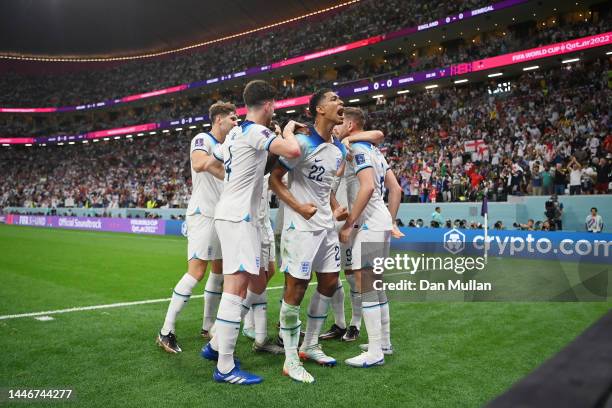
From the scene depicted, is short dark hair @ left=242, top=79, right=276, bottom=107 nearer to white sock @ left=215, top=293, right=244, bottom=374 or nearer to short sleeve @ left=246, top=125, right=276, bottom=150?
short sleeve @ left=246, top=125, right=276, bottom=150

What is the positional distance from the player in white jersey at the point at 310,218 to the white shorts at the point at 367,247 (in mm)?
497

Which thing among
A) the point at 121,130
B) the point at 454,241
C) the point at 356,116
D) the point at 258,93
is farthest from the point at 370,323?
the point at 121,130

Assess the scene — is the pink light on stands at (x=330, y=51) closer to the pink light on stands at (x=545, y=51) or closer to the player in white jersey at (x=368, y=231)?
the pink light on stands at (x=545, y=51)

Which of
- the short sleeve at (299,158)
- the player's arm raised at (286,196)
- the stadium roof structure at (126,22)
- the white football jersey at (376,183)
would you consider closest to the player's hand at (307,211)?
the player's arm raised at (286,196)

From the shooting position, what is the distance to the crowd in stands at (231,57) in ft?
117

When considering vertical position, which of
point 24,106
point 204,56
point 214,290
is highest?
point 204,56

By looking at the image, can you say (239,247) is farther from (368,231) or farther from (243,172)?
(368,231)

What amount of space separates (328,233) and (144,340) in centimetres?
272

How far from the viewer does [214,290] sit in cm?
576

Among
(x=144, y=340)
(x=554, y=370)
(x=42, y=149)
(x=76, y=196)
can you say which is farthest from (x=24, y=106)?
(x=554, y=370)

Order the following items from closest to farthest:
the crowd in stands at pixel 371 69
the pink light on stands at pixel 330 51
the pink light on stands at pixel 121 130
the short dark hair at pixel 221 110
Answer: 1. the short dark hair at pixel 221 110
2. the crowd in stands at pixel 371 69
3. the pink light on stands at pixel 330 51
4. the pink light on stands at pixel 121 130

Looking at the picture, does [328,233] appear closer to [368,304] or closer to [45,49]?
[368,304]

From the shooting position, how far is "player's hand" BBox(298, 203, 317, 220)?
4.27 m

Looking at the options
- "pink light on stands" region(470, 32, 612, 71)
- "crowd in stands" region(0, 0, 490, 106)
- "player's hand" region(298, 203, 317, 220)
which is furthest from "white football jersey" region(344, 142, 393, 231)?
"crowd in stands" region(0, 0, 490, 106)
